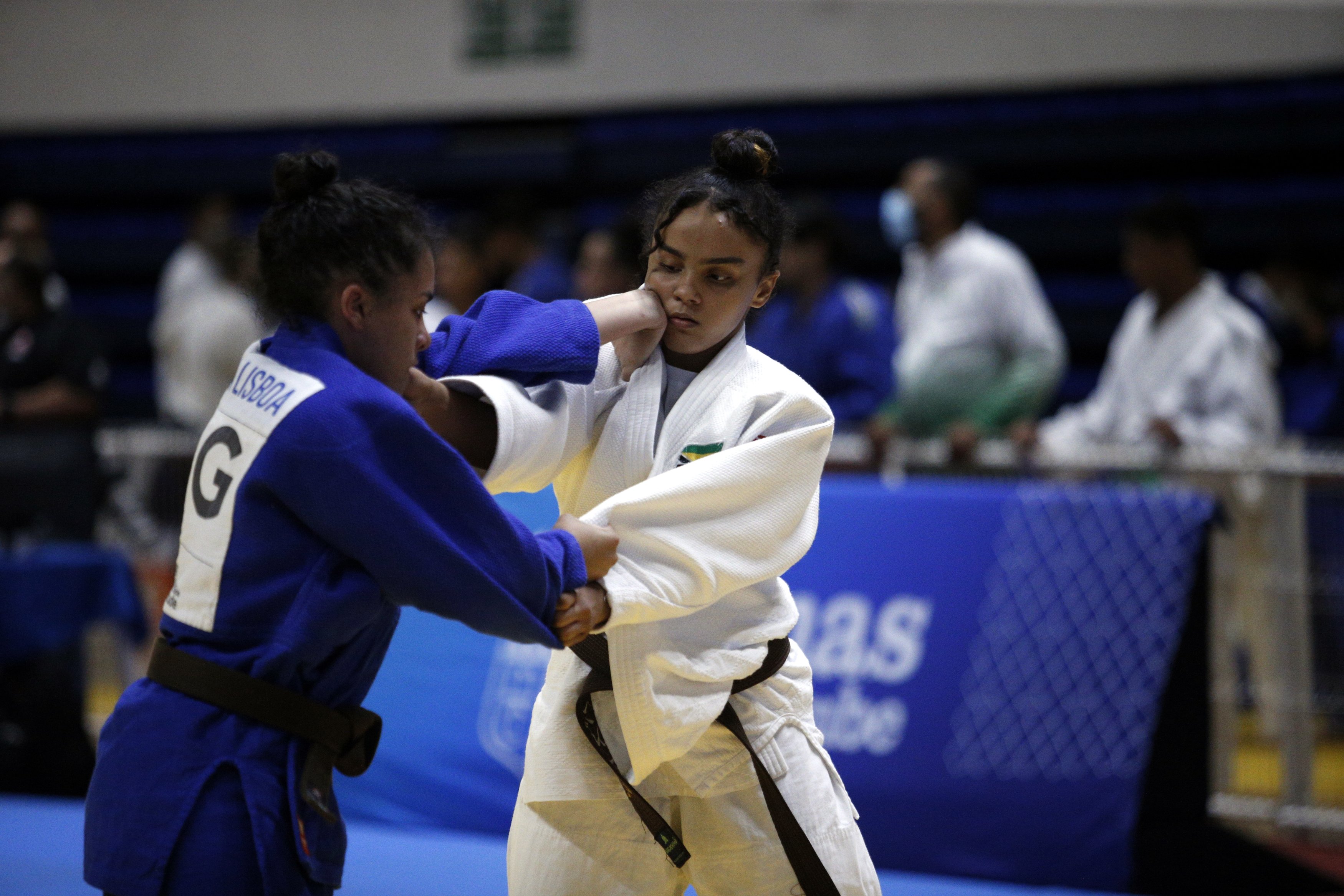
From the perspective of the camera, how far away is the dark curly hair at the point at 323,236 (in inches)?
57.6

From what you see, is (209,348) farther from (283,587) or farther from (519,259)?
(283,587)

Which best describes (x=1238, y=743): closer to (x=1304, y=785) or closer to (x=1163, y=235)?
(x=1304, y=785)

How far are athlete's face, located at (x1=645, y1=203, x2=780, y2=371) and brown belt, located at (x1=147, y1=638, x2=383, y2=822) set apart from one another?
0.63 m

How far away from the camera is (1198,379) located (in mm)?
4062

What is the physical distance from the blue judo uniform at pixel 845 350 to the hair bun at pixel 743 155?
2527 millimetres

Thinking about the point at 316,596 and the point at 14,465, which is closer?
the point at 316,596

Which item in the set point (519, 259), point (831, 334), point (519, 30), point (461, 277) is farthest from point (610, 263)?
point (519, 30)

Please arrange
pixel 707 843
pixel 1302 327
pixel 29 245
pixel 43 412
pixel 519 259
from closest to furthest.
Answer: pixel 707 843 → pixel 43 412 → pixel 519 259 → pixel 1302 327 → pixel 29 245

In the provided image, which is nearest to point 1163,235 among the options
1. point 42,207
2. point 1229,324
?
point 1229,324

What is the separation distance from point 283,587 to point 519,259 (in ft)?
12.5

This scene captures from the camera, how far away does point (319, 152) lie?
1546 millimetres

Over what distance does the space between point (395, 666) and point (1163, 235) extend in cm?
267

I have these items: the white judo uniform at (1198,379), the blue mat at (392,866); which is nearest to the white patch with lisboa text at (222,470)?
the blue mat at (392,866)

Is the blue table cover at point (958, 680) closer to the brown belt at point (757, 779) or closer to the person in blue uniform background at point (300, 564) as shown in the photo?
the brown belt at point (757, 779)
